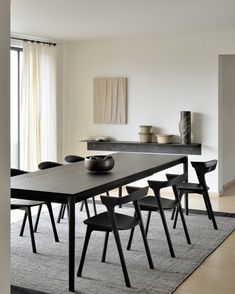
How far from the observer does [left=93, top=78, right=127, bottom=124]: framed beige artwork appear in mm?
8555

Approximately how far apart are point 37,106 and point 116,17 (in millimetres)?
2432

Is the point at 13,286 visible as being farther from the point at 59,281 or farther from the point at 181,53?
the point at 181,53

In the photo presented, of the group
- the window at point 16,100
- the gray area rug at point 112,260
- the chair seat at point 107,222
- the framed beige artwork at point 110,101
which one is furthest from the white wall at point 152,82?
the chair seat at point 107,222

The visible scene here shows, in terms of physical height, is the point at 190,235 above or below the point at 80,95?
below

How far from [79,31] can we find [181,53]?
1612mm

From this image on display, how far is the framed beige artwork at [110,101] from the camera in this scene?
8.55 meters

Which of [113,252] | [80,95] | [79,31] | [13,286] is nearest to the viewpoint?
[13,286]

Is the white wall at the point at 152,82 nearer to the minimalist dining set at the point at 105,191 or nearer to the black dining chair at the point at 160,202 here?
the minimalist dining set at the point at 105,191

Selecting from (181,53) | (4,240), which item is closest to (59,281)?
(4,240)

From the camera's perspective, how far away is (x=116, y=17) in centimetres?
643

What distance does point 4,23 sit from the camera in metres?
2.87

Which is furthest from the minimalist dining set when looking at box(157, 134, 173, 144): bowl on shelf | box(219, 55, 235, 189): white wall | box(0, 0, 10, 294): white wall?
box(219, 55, 235, 189): white wall

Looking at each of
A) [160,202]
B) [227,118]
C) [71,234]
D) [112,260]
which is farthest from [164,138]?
[71,234]

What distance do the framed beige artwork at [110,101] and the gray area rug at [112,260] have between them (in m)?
2.74
